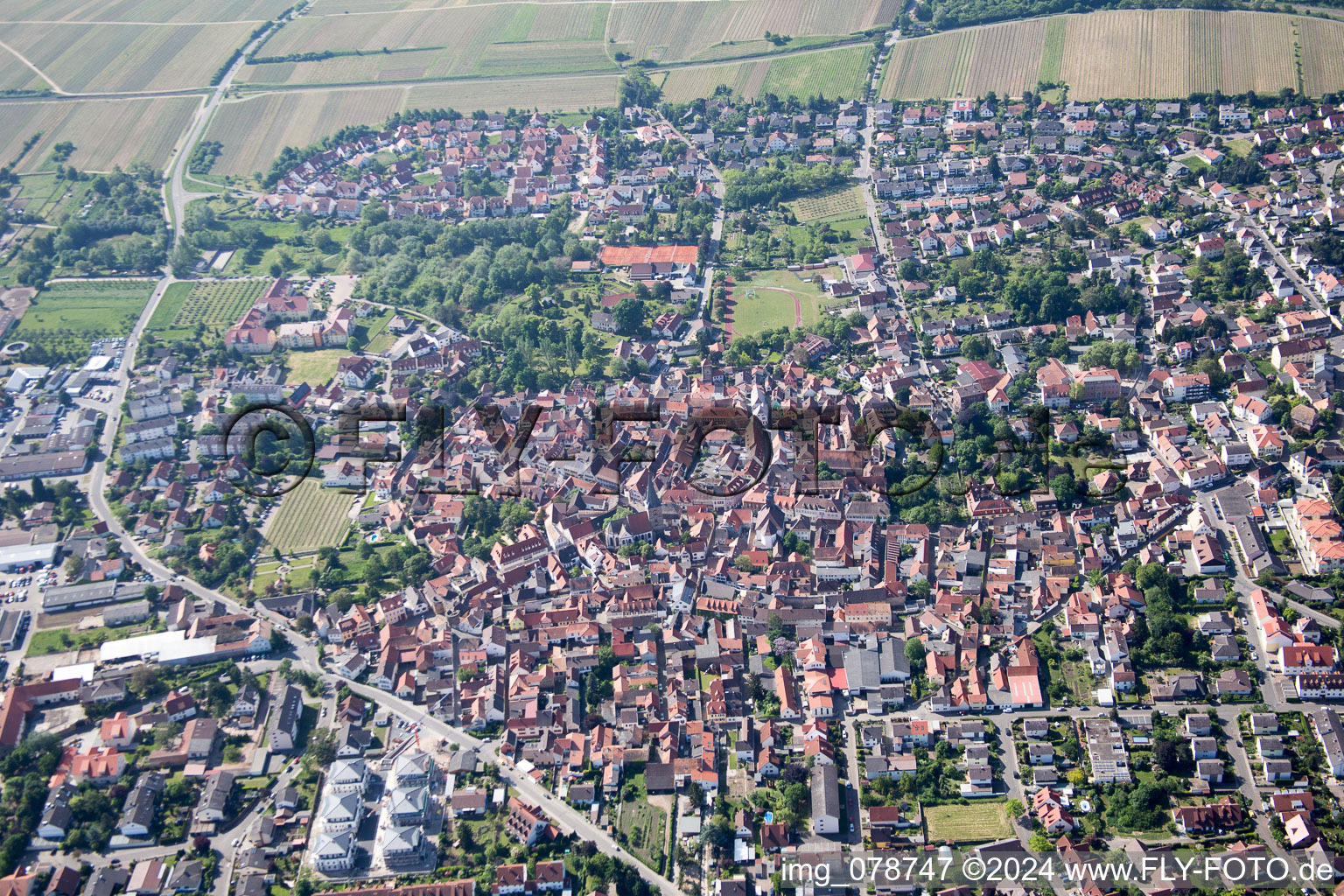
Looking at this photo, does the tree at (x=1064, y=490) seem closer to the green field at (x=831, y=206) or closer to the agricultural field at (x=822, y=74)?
the green field at (x=831, y=206)

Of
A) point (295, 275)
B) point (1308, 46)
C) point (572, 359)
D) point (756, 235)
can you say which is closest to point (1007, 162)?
point (756, 235)

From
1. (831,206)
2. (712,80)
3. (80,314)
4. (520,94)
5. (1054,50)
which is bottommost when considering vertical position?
(80,314)

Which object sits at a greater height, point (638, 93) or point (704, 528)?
point (638, 93)

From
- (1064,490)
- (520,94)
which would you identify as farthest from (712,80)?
(1064,490)

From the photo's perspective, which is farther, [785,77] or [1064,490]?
[785,77]

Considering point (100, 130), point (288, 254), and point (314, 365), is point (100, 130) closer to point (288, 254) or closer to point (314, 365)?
point (288, 254)

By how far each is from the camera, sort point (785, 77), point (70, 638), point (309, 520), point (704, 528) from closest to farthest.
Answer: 1. point (70, 638)
2. point (704, 528)
3. point (309, 520)
4. point (785, 77)

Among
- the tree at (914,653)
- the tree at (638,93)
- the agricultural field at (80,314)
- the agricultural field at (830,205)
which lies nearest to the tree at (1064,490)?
the tree at (914,653)
